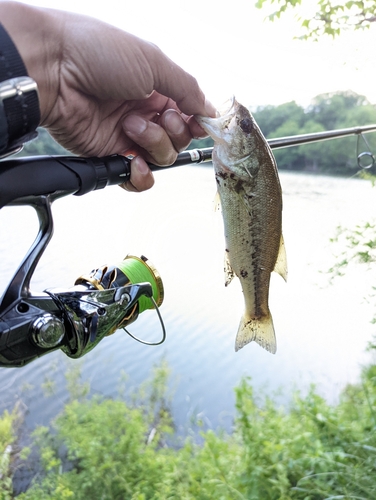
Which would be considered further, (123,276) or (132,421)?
(132,421)

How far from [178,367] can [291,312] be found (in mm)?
1498

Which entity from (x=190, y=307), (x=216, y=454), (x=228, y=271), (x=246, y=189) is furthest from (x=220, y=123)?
(x=190, y=307)

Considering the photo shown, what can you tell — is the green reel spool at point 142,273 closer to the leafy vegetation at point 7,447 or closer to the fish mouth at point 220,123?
the fish mouth at point 220,123

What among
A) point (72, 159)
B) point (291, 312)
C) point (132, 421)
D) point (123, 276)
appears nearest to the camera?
point (72, 159)

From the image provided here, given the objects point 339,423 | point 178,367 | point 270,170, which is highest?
point 270,170

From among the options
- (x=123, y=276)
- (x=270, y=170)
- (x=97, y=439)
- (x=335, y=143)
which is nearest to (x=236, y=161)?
(x=270, y=170)

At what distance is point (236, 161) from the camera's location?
1194 millimetres

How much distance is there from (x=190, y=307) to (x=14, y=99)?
390 centimetres

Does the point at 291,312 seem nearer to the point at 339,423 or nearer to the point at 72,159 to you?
the point at 339,423

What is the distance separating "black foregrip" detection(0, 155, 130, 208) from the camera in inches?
29.2

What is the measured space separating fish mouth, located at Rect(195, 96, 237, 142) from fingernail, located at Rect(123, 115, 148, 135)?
16 centimetres

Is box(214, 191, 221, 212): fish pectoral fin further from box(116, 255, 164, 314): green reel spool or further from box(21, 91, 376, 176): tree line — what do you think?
box(21, 91, 376, 176): tree line

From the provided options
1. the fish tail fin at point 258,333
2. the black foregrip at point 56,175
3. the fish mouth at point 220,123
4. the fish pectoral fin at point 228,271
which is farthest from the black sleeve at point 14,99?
the fish tail fin at point 258,333

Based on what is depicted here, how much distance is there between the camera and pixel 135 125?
125 cm
